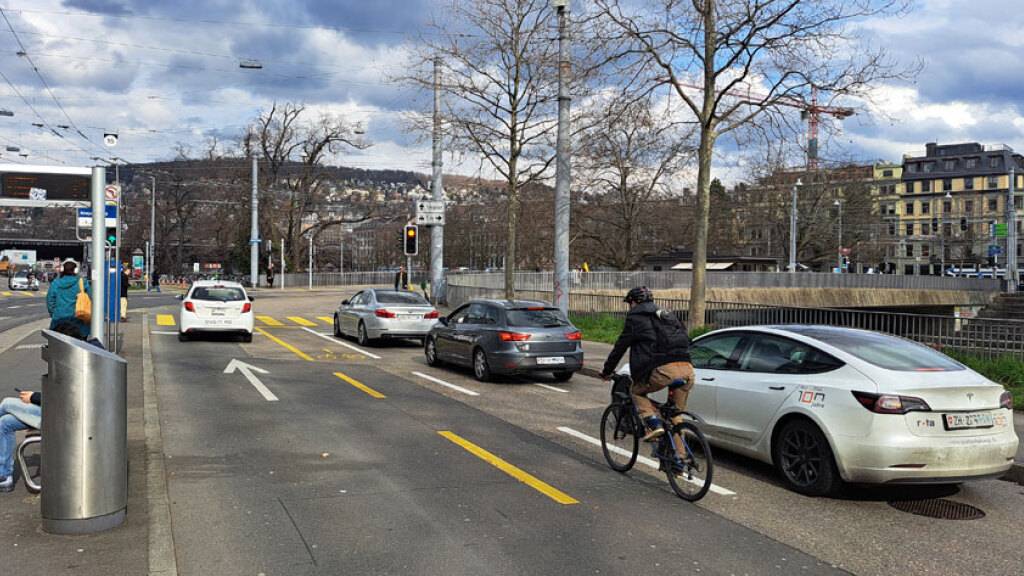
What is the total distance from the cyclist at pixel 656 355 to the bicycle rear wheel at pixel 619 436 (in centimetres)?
37

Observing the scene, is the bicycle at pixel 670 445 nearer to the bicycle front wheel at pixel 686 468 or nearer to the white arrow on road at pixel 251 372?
the bicycle front wheel at pixel 686 468

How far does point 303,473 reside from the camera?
739cm

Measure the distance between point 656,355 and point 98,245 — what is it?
491 cm

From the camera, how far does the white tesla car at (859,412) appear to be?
6.46 metres

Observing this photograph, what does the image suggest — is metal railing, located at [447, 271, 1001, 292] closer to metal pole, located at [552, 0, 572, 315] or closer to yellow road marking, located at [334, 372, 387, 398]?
metal pole, located at [552, 0, 572, 315]

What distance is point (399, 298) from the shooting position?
20484 millimetres

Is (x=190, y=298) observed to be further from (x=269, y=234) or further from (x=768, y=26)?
(x=269, y=234)

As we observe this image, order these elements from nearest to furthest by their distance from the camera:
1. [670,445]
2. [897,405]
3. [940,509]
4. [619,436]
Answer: [897,405]
[940,509]
[670,445]
[619,436]

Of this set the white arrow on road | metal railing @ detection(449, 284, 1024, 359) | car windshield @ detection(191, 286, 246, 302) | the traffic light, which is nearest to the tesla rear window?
car windshield @ detection(191, 286, 246, 302)

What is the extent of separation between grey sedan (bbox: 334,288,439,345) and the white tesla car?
12.6m

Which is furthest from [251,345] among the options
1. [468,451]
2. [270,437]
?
[468,451]

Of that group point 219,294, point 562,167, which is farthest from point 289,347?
point 562,167

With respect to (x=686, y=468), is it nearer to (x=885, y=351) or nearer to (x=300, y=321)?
(x=885, y=351)

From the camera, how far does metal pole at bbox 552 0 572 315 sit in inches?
702
